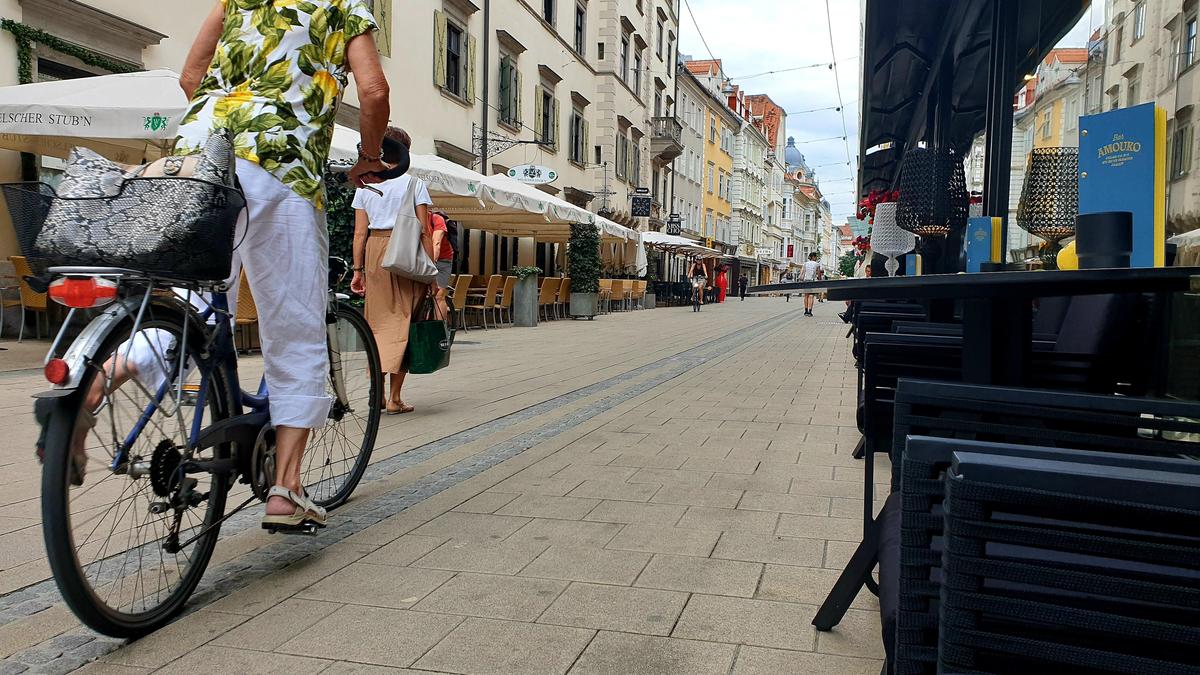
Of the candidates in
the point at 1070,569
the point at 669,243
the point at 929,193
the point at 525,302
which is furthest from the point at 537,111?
the point at 1070,569

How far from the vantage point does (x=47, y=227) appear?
2084 mm

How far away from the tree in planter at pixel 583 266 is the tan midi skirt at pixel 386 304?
47.0 ft

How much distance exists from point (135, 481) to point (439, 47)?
17.5 m

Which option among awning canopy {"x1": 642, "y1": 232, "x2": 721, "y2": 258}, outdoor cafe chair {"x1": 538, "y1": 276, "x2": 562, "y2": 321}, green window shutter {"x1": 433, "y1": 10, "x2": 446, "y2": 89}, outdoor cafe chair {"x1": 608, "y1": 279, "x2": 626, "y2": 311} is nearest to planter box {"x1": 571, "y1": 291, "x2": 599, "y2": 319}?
outdoor cafe chair {"x1": 538, "y1": 276, "x2": 562, "y2": 321}

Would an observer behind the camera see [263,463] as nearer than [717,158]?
Yes

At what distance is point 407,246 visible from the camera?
5473mm

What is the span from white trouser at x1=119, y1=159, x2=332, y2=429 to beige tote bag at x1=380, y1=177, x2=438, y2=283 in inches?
105

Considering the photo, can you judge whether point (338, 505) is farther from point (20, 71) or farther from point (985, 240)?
point (20, 71)

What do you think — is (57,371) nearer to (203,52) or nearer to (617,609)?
(203,52)

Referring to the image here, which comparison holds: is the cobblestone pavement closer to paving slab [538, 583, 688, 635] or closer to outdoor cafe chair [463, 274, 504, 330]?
paving slab [538, 583, 688, 635]

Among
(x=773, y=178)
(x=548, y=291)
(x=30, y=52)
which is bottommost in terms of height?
(x=548, y=291)

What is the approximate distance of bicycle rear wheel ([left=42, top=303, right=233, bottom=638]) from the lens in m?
1.98

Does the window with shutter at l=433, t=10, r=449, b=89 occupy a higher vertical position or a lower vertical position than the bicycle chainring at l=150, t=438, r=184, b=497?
higher

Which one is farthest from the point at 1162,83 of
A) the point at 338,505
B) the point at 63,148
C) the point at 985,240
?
the point at 63,148
